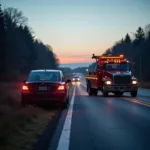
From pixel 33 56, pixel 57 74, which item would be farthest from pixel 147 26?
pixel 57 74

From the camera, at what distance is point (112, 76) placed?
29.4 metres

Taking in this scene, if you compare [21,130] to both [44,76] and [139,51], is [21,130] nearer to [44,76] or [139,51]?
[44,76]

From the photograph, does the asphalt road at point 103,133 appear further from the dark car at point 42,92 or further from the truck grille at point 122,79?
the truck grille at point 122,79

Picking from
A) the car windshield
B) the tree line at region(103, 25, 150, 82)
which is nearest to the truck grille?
the car windshield

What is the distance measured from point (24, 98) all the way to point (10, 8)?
78.2m

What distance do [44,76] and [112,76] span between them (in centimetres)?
1214

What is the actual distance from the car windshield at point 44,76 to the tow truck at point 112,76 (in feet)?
38.2

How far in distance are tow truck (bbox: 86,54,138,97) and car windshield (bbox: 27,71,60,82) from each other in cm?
1165

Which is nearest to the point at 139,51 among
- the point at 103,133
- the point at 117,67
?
the point at 117,67

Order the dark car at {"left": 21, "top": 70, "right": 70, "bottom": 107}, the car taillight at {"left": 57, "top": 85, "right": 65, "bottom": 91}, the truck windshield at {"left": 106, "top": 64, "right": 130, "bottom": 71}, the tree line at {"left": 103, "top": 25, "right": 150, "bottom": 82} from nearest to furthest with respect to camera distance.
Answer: the dark car at {"left": 21, "top": 70, "right": 70, "bottom": 107} < the car taillight at {"left": 57, "top": 85, "right": 65, "bottom": 91} < the truck windshield at {"left": 106, "top": 64, "right": 130, "bottom": 71} < the tree line at {"left": 103, "top": 25, "right": 150, "bottom": 82}

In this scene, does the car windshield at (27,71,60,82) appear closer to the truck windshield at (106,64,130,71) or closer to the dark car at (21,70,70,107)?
the dark car at (21,70,70,107)

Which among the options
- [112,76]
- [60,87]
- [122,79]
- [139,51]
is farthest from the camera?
[139,51]

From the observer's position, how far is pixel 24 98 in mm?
17094

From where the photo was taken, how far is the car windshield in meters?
17.7
